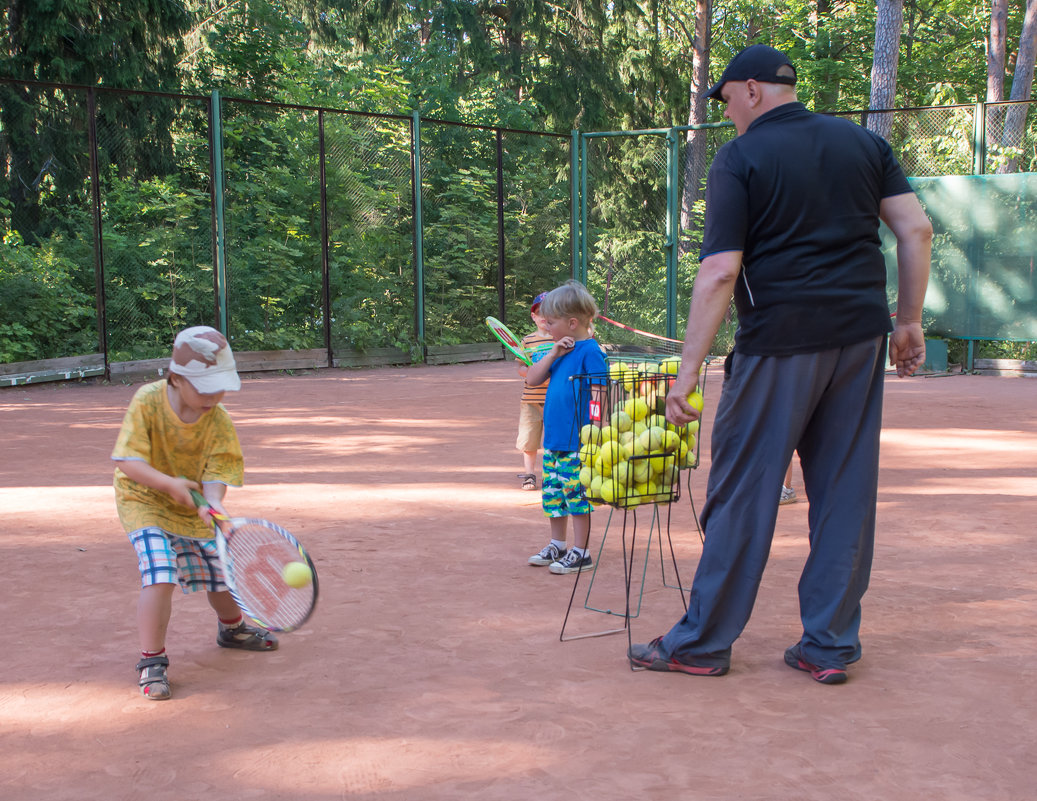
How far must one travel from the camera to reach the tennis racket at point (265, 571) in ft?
10.6

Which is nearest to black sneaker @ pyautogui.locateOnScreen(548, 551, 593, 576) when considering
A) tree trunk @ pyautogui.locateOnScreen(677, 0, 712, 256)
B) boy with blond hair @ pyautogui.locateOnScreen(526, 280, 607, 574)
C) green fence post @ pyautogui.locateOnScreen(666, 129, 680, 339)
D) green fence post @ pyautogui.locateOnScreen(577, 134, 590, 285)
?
boy with blond hair @ pyautogui.locateOnScreen(526, 280, 607, 574)

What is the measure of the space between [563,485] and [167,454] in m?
1.90

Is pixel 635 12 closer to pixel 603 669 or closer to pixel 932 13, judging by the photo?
pixel 932 13

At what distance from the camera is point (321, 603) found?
4.50m

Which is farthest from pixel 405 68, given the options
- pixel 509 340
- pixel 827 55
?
pixel 509 340

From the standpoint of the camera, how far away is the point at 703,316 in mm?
3404

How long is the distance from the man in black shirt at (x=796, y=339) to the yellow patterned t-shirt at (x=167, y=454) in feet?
5.00

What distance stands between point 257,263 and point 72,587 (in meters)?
10.6

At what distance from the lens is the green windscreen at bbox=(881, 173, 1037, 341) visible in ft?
45.1

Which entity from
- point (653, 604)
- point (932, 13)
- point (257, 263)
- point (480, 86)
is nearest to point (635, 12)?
point (480, 86)

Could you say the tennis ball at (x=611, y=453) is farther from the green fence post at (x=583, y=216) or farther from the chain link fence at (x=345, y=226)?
the green fence post at (x=583, y=216)

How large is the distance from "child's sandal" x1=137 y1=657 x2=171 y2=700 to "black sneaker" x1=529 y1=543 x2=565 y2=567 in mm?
1926

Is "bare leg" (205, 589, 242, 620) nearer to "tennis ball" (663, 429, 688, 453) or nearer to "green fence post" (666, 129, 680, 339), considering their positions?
"tennis ball" (663, 429, 688, 453)

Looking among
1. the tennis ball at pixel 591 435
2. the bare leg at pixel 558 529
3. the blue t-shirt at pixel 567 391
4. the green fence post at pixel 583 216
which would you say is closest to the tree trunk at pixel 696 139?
the green fence post at pixel 583 216
